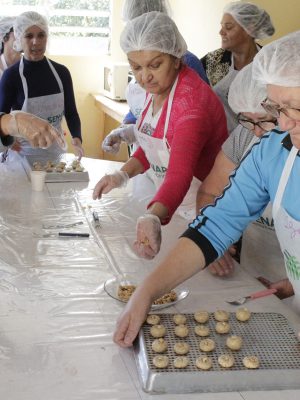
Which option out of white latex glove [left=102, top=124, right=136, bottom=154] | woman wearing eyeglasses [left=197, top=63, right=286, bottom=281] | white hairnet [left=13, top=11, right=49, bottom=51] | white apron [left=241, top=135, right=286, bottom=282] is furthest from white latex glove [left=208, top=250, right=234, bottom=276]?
white hairnet [left=13, top=11, right=49, bottom=51]

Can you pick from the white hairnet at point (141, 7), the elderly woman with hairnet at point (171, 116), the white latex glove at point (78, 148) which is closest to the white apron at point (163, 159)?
the elderly woman with hairnet at point (171, 116)

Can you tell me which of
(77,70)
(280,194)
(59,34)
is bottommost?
(77,70)

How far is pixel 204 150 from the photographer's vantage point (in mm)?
1936

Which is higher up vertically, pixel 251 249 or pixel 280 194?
pixel 280 194

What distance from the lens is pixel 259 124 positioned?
5.20 feet

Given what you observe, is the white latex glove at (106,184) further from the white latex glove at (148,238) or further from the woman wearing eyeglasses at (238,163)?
the white latex glove at (148,238)

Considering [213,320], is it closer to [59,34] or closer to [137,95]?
[137,95]

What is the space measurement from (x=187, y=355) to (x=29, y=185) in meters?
1.41

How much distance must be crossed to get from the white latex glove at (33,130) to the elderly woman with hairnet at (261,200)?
0.58 meters

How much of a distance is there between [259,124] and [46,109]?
1703mm

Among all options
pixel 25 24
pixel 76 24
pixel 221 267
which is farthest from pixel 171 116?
pixel 76 24

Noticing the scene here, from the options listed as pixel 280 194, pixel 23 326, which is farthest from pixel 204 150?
pixel 23 326

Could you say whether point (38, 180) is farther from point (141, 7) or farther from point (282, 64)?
point (282, 64)

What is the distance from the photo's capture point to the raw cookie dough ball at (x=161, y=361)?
0.97m
